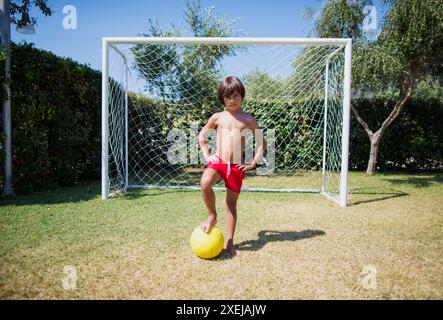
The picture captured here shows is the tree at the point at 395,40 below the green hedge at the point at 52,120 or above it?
above

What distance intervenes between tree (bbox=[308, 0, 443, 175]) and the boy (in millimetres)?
5435

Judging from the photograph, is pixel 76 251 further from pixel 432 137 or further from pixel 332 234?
pixel 432 137

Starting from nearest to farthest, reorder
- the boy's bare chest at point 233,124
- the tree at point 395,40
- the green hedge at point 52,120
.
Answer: the boy's bare chest at point 233,124
the green hedge at point 52,120
the tree at point 395,40

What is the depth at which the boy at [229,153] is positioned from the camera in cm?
298

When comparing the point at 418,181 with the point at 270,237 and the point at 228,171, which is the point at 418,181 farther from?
the point at 228,171

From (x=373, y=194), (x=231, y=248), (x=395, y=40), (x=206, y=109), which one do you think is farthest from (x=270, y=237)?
(x=395, y=40)

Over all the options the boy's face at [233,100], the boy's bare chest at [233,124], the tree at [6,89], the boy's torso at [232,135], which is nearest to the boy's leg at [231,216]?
the boy's torso at [232,135]

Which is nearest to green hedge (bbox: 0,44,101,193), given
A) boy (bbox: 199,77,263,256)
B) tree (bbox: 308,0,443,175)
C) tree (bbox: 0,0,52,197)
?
tree (bbox: 0,0,52,197)

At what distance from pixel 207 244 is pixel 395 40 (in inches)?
268

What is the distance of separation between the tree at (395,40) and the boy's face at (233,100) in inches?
214

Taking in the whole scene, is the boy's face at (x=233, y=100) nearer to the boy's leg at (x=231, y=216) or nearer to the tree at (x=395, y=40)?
the boy's leg at (x=231, y=216)

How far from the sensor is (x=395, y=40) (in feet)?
23.4

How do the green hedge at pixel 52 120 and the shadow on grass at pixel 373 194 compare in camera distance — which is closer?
the green hedge at pixel 52 120
